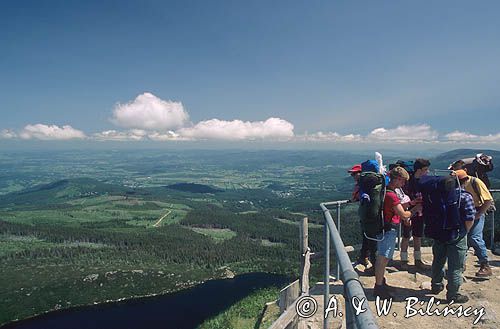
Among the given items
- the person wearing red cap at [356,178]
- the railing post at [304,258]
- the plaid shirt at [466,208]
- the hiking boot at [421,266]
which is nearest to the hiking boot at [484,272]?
the hiking boot at [421,266]

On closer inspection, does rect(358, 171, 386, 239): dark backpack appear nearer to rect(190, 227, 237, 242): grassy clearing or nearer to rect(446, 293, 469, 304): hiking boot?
rect(446, 293, 469, 304): hiking boot

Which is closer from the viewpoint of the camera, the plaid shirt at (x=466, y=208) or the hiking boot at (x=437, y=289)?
the plaid shirt at (x=466, y=208)

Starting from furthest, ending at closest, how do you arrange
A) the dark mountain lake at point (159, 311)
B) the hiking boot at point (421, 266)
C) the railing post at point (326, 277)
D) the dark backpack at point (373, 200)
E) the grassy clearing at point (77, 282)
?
1. the grassy clearing at point (77, 282)
2. the dark mountain lake at point (159, 311)
3. the hiking boot at point (421, 266)
4. the dark backpack at point (373, 200)
5. the railing post at point (326, 277)

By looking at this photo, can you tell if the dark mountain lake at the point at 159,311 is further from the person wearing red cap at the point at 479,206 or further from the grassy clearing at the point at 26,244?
the person wearing red cap at the point at 479,206

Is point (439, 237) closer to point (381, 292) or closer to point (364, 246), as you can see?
point (381, 292)

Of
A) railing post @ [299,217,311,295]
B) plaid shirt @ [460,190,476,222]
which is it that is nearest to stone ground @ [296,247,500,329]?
railing post @ [299,217,311,295]

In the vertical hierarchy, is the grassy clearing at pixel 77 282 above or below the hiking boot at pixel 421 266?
below
